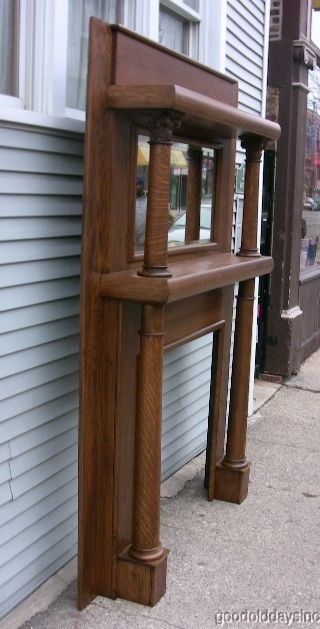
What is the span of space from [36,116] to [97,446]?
3.98 ft

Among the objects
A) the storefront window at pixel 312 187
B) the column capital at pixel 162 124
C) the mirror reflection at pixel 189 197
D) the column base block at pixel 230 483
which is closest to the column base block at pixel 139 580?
the column base block at pixel 230 483

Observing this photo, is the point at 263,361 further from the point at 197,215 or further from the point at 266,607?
the point at 266,607

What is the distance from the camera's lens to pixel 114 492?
9.41ft

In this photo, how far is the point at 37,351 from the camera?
2875 mm

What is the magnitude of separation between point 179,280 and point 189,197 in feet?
2.90

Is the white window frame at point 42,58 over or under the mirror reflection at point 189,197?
over

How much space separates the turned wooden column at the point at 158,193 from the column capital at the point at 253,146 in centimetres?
109

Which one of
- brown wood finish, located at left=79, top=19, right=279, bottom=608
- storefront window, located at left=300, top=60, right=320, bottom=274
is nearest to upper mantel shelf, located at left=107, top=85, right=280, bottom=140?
brown wood finish, located at left=79, top=19, right=279, bottom=608

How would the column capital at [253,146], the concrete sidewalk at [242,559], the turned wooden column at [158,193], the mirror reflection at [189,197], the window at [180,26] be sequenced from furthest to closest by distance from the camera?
the window at [180,26], the column capital at [253,146], the mirror reflection at [189,197], the concrete sidewalk at [242,559], the turned wooden column at [158,193]

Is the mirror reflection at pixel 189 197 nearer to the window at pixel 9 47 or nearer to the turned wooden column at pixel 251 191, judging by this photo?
the turned wooden column at pixel 251 191

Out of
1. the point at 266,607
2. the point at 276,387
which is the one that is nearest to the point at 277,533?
the point at 266,607

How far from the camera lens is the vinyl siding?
105 inches

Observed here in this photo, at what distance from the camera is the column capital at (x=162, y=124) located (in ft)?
8.48

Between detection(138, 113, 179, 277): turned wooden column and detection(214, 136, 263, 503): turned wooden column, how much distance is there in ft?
3.72
